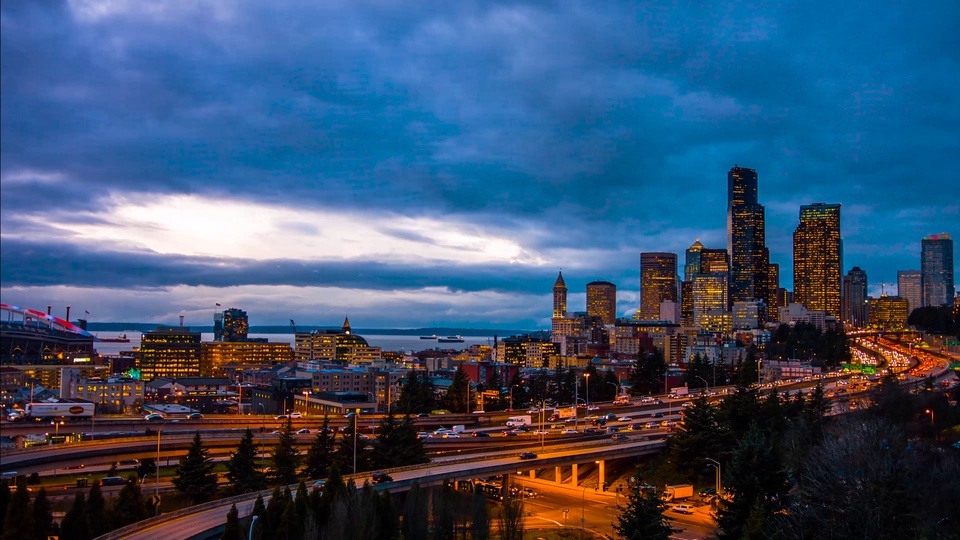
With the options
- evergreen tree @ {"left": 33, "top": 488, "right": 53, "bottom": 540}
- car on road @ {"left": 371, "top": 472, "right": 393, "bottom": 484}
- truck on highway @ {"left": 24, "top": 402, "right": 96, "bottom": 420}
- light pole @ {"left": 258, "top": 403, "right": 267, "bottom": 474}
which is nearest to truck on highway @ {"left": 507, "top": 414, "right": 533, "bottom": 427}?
light pole @ {"left": 258, "top": 403, "right": 267, "bottom": 474}

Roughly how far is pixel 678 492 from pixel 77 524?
33.8 meters

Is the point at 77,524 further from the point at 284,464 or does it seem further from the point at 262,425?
the point at 262,425

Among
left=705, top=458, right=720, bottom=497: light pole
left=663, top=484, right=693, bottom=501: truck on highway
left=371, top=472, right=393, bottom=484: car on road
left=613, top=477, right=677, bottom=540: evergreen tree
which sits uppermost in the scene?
left=613, top=477, right=677, bottom=540: evergreen tree

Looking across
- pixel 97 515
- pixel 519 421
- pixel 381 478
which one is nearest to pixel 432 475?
pixel 381 478

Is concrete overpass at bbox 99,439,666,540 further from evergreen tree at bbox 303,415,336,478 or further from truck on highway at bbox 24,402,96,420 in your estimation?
truck on highway at bbox 24,402,96,420

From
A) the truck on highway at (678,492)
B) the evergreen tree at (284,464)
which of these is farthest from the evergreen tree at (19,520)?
the truck on highway at (678,492)

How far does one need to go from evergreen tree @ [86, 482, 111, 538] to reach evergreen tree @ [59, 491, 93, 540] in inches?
21.0

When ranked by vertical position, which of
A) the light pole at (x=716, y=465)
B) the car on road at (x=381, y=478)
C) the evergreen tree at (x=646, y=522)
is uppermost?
the evergreen tree at (x=646, y=522)

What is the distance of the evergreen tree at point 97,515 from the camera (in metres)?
34.4

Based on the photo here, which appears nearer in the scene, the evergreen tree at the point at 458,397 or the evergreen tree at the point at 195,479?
the evergreen tree at the point at 195,479

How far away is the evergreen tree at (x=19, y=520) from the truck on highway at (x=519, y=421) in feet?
134

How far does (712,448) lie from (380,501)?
2731 centimetres

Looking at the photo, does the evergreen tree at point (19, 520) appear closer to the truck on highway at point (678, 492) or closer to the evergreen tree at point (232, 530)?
the evergreen tree at point (232, 530)

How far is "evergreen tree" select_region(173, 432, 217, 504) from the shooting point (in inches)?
1713
